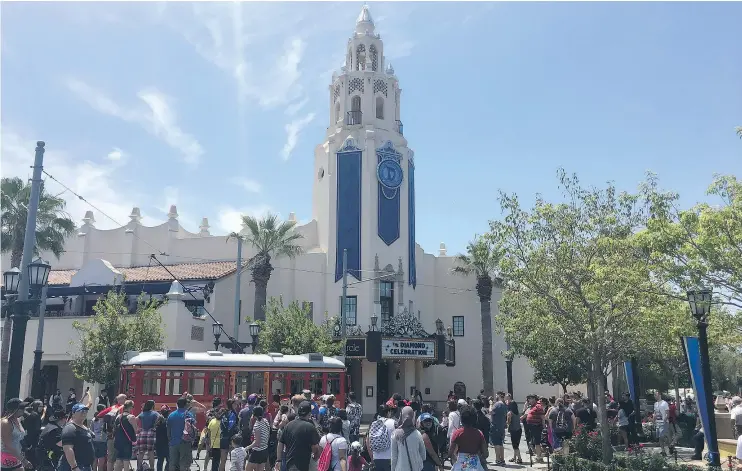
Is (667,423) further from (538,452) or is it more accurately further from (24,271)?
(24,271)

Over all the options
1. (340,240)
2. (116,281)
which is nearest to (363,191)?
(340,240)

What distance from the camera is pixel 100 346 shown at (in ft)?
86.4

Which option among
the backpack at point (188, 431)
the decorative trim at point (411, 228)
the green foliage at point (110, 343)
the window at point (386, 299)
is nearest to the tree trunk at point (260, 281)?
the window at point (386, 299)

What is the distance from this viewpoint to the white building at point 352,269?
35938 millimetres

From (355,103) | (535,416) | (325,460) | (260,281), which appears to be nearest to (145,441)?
(325,460)

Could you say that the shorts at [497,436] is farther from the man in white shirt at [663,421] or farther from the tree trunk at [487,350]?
the tree trunk at [487,350]

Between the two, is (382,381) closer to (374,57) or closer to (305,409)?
(374,57)

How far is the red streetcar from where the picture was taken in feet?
65.7

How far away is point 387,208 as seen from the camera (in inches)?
1556

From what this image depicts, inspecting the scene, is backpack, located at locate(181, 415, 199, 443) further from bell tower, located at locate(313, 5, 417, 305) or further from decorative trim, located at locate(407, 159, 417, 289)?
decorative trim, located at locate(407, 159, 417, 289)

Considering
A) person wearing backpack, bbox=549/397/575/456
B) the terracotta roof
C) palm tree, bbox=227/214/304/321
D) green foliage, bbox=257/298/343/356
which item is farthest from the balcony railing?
person wearing backpack, bbox=549/397/575/456

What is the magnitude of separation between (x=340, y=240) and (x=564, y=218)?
81.7ft

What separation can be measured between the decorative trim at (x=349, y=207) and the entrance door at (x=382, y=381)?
5606mm

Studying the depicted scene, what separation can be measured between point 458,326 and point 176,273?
60.4ft
